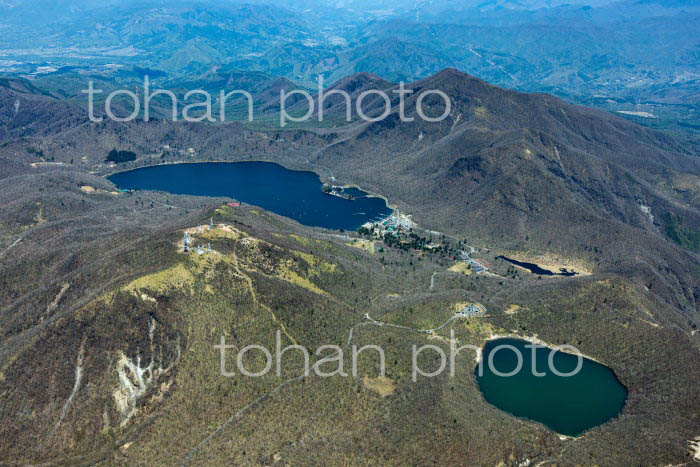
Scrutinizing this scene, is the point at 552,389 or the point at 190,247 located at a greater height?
the point at 190,247

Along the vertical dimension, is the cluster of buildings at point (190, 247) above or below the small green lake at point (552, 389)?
above

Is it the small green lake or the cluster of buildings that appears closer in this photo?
the small green lake

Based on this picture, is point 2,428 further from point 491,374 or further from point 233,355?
point 491,374

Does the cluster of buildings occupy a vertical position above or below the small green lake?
above

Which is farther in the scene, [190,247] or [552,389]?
[190,247]

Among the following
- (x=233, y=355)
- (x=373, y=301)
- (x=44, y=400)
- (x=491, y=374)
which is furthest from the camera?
(x=373, y=301)

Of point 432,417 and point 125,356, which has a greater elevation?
point 125,356

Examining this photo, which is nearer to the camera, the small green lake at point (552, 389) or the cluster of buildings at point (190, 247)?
the small green lake at point (552, 389)

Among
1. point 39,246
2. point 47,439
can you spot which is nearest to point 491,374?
point 47,439
